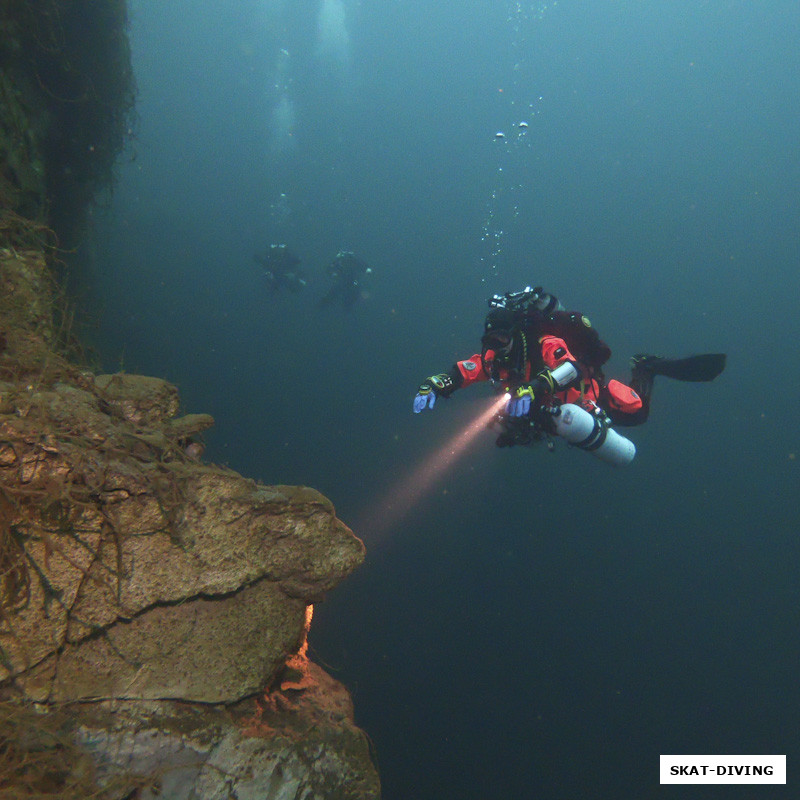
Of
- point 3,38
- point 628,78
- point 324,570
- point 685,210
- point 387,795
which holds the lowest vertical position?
point 387,795

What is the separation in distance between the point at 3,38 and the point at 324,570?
7215 mm

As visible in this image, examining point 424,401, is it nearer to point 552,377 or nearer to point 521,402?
point 521,402

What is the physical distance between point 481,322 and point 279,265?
31045 mm

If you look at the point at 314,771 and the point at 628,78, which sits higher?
the point at 628,78

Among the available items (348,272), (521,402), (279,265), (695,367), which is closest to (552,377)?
(521,402)

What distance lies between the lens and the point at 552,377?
4918 millimetres

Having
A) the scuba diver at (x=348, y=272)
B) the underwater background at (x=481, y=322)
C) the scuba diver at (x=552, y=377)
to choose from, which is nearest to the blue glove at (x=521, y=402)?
the scuba diver at (x=552, y=377)

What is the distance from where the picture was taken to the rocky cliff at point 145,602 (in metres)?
1.82

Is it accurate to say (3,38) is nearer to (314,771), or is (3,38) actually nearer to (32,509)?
(32,509)

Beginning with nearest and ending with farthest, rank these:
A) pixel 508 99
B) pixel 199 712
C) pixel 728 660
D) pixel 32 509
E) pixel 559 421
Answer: pixel 32 509 < pixel 199 712 < pixel 559 421 < pixel 728 660 < pixel 508 99

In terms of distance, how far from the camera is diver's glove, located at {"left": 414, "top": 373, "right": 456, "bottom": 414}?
5.38 metres

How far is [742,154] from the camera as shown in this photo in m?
64.3

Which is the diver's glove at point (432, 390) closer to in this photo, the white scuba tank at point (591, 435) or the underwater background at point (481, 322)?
the white scuba tank at point (591, 435)

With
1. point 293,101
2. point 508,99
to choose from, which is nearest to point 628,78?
point 508,99
